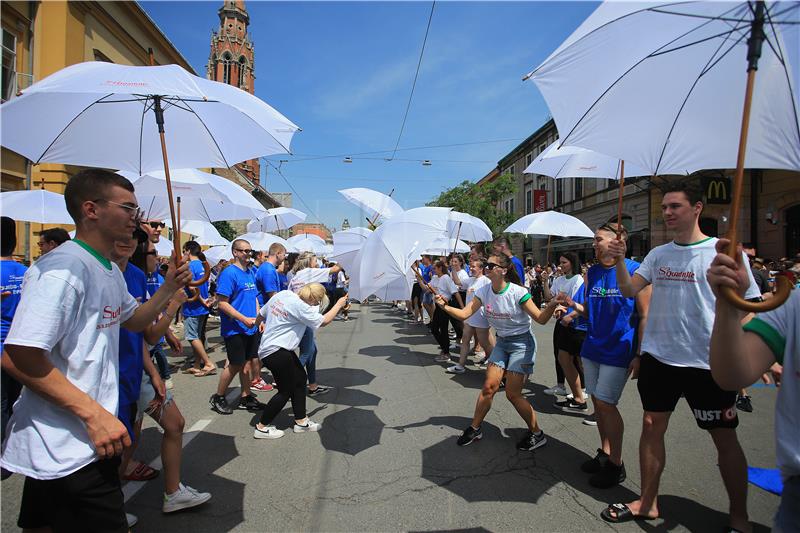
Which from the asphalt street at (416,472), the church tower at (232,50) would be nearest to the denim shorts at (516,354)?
the asphalt street at (416,472)

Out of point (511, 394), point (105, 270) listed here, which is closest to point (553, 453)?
point (511, 394)

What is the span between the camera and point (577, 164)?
542 cm

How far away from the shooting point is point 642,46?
2328 millimetres

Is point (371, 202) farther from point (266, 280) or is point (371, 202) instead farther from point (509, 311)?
point (509, 311)

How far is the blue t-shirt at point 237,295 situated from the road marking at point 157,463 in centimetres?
103

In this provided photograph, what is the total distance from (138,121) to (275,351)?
97.7 inches

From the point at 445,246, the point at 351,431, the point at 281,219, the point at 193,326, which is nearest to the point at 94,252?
the point at 351,431

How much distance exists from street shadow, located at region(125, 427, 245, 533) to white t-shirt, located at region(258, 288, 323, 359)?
1052 mm

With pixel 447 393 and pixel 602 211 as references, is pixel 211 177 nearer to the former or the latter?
pixel 447 393

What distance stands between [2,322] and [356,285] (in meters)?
3.28

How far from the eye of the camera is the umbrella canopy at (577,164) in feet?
16.6

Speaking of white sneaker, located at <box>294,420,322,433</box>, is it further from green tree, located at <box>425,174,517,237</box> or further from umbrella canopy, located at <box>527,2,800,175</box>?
green tree, located at <box>425,174,517,237</box>

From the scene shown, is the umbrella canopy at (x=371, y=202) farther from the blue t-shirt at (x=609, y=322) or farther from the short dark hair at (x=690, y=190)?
the short dark hair at (x=690, y=190)

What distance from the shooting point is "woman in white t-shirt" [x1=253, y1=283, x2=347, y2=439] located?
14.4 ft
